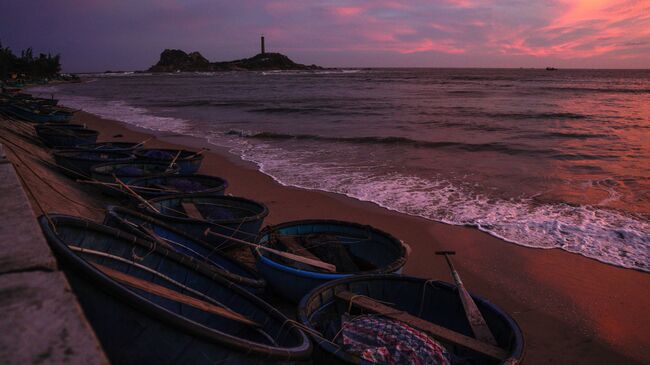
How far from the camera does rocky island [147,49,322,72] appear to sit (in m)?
173

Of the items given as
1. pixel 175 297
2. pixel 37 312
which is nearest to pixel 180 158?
pixel 175 297

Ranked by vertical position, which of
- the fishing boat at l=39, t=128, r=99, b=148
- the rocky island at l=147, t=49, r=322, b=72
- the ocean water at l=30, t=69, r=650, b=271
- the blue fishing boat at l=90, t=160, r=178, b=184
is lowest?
the ocean water at l=30, t=69, r=650, b=271

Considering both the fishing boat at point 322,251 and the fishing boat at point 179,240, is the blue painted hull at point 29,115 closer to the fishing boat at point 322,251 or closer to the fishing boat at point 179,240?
the fishing boat at point 179,240

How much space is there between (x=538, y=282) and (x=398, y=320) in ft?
10.1

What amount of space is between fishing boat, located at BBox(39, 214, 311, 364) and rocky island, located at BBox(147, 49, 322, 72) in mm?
172764

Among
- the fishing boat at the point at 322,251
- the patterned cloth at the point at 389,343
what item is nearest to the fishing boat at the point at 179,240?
the fishing boat at the point at 322,251

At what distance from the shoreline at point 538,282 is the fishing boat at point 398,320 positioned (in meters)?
1.05

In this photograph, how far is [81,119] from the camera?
24297 mm

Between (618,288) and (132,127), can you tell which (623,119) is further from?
(132,127)

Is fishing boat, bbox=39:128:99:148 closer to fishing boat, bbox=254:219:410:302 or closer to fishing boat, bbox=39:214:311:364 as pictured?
fishing boat, bbox=254:219:410:302

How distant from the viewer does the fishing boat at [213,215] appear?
18.1 feet

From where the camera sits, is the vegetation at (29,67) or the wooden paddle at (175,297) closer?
the wooden paddle at (175,297)

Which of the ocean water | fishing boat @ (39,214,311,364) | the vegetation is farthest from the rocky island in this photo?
fishing boat @ (39,214,311,364)

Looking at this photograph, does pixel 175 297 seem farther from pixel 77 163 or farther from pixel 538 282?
pixel 77 163
